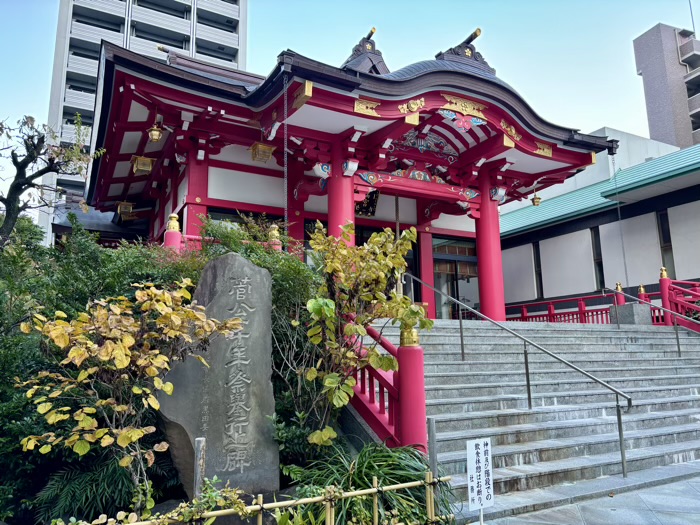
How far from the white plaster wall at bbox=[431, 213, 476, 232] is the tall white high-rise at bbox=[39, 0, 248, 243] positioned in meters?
27.9

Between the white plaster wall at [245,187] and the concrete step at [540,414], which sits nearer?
the concrete step at [540,414]

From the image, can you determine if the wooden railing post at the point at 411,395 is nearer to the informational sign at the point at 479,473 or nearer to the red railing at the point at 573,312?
the informational sign at the point at 479,473

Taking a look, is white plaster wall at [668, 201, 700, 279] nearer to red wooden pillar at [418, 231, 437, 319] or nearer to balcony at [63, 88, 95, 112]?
red wooden pillar at [418, 231, 437, 319]

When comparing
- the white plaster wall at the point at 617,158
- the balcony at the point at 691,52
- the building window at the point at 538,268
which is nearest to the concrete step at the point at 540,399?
the building window at the point at 538,268

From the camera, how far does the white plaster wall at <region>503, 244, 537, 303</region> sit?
18.4 m

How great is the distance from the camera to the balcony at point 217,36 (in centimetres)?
4009

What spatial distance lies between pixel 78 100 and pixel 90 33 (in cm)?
483

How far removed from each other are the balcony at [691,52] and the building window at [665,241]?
26877 mm

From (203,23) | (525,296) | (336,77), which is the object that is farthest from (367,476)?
(203,23)

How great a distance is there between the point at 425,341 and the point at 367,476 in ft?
13.2

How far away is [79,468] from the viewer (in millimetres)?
4723

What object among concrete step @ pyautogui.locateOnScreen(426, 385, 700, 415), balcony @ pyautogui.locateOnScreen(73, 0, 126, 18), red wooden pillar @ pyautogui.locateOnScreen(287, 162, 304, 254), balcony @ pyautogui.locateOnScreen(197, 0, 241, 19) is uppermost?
balcony @ pyautogui.locateOnScreen(197, 0, 241, 19)

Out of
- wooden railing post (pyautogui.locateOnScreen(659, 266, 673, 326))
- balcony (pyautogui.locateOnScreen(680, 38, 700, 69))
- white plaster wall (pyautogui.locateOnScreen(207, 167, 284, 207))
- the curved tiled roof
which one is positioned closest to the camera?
the curved tiled roof

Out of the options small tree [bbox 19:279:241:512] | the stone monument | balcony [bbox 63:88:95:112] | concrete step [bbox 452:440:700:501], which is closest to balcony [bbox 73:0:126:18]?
balcony [bbox 63:88:95:112]
